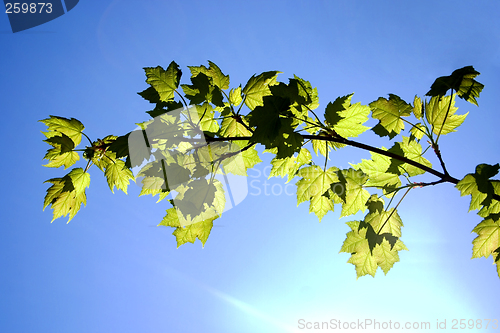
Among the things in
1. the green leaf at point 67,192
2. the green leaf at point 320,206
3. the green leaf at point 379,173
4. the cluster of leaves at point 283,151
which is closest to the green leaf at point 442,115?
the cluster of leaves at point 283,151

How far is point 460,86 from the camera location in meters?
1.24

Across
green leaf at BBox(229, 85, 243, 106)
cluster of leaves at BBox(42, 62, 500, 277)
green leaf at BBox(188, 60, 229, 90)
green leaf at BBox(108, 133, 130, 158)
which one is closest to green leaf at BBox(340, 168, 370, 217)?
cluster of leaves at BBox(42, 62, 500, 277)

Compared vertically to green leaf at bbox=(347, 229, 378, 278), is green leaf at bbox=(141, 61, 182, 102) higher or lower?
higher

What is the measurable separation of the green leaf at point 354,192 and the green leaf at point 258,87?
1.98 feet

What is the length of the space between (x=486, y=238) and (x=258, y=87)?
1.44 metres

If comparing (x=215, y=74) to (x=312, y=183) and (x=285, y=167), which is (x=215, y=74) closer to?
(x=285, y=167)

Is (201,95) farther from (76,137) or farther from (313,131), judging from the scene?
(76,137)

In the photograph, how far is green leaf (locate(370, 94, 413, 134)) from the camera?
131 cm

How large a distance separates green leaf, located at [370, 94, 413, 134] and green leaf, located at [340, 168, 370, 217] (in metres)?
0.28

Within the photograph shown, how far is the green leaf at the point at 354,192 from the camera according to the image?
1.47 meters

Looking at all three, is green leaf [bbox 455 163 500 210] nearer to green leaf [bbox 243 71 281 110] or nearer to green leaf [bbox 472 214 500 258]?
green leaf [bbox 472 214 500 258]

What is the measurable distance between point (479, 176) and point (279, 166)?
92cm

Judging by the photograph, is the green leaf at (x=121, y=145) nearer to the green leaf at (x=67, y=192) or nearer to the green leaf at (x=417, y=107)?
the green leaf at (x=67, y=192)

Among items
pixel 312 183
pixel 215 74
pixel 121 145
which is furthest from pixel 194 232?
pixel 215 74
